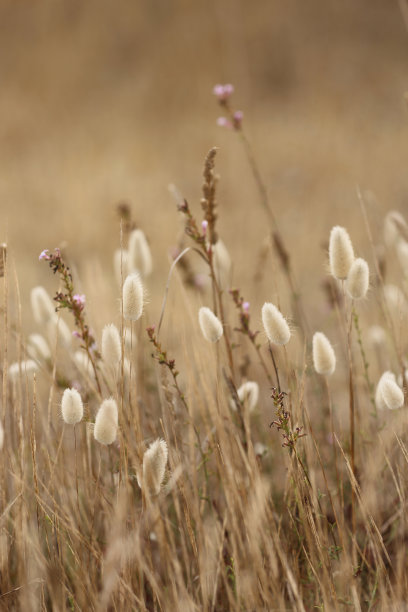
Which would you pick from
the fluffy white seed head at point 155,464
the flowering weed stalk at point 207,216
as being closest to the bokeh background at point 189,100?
the flowering weed stalk at point 207,216

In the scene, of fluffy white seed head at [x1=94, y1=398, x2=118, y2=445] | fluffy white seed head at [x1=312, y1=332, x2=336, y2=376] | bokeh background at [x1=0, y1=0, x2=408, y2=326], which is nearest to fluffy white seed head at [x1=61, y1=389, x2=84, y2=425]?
fluffy white seed head at [x1=94, y1=398, x2=118, y2=445]

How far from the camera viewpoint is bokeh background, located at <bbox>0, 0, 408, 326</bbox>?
2.77 meters

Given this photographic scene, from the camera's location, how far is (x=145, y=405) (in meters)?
0.87

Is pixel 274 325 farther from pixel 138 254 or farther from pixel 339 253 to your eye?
pixel 138 254

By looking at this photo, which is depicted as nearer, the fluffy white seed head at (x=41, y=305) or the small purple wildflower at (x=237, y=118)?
the fluffy white seed head at (x=41, y=305)

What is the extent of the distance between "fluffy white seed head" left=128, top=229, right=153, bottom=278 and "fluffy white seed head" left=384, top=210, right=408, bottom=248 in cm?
38

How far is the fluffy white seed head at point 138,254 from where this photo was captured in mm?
832

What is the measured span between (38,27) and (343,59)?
1778 millimetres

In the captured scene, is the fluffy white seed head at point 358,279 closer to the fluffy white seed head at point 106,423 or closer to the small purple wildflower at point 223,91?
the fluffy white seed head at point 106,423

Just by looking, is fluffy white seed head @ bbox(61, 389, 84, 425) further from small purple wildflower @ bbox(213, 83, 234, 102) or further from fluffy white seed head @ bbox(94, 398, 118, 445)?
small purple wildflower @ bbox(213, 83, 234, 102)

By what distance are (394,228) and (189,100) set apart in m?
2.49

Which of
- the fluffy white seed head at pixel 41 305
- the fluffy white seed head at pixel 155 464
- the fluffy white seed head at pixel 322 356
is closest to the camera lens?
the fluffy white seed head at pixel 155 464

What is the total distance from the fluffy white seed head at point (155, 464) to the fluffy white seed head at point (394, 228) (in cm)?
54

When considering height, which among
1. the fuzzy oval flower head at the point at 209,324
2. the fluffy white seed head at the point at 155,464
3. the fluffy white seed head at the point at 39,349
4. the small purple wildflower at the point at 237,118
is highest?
the small purple wildflower at the point at 237,118
